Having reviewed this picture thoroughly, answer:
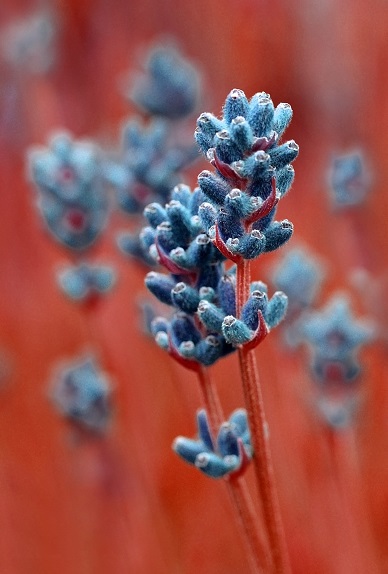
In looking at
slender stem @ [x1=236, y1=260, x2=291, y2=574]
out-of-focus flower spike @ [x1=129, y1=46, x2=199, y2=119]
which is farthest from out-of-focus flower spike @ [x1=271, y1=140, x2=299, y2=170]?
out-of-focus flower spike @ [x1=129, y1=46, x2=199, y2=119]

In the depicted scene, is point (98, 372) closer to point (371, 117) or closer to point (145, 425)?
point (145, 425)

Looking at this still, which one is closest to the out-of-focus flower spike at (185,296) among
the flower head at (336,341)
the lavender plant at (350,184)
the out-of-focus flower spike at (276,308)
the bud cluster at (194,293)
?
the bud cluster at (194,293)

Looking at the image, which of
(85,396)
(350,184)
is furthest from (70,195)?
(350,184)

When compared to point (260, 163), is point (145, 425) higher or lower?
lower

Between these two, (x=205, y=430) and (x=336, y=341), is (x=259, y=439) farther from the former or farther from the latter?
(x=336, y=341)

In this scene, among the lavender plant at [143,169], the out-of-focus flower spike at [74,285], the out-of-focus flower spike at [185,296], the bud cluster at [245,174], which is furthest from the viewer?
the out-of-focus flower spike at [74,285]

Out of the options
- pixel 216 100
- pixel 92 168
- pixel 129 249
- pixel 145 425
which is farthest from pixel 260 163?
pixel 216 100

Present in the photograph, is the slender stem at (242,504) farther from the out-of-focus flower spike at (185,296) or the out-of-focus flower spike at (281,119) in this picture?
the out-of-focus flower spike at (281,119)
